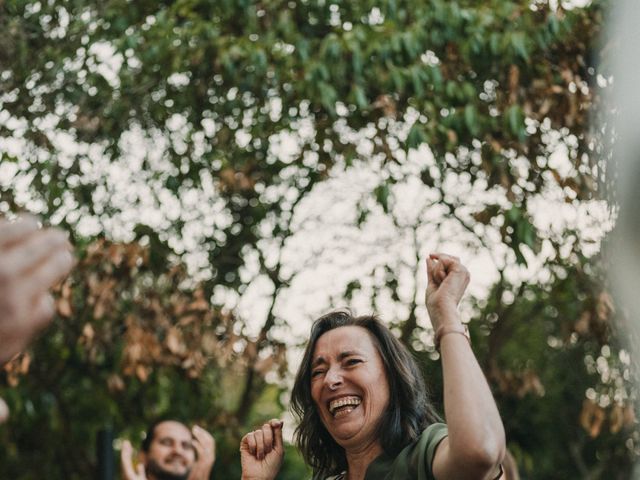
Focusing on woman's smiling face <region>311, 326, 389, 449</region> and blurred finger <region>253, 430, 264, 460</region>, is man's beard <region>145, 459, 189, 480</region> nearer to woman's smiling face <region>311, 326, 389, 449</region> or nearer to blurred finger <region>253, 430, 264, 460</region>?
blurred finger <region>253, 430, 264, 460</region>

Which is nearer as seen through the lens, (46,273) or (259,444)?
(46,273)

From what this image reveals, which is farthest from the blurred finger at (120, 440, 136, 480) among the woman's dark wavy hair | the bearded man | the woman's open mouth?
the woman's open mouth

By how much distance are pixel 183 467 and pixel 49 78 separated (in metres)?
2.57

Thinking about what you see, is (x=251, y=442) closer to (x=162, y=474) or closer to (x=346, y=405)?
(x=346, y=405)

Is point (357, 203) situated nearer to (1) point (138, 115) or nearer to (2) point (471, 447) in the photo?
(1) point (138, 115)

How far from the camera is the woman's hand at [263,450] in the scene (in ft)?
8.98

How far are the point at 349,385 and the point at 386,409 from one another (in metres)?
0.10

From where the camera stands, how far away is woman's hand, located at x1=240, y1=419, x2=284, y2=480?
8.98 ft

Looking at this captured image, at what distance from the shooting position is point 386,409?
2506 mm

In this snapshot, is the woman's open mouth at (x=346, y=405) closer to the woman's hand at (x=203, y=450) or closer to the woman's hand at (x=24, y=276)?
the woman's hand at (x=203, y=450)

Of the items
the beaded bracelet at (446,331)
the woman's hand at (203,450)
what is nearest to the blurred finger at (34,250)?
the beaded bracelet at (446,331)

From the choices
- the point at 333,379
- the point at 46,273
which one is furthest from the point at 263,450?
the point at 46,273

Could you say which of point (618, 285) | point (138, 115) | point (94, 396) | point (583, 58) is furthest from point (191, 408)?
point (618, 285)

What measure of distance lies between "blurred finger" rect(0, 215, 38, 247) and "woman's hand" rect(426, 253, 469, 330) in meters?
1.35
